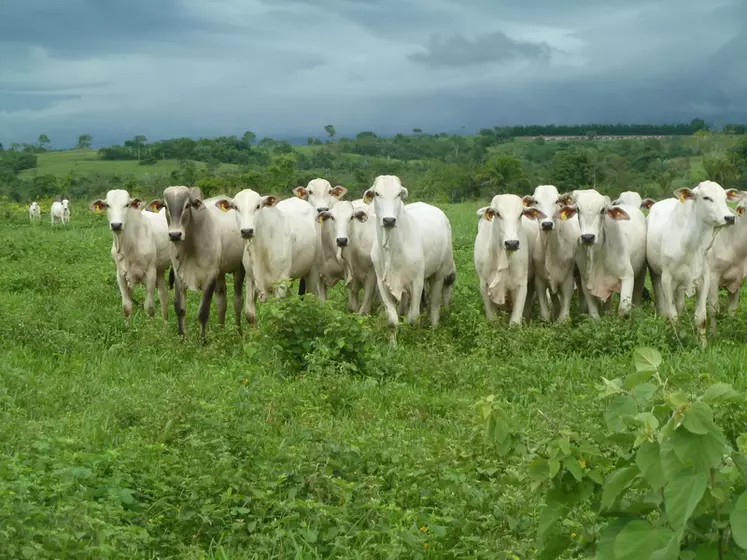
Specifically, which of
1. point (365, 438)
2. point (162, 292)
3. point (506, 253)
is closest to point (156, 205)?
A: point (162, 292)

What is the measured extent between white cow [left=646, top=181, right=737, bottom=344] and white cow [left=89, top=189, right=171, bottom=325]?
651 cm

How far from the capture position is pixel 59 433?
653cm

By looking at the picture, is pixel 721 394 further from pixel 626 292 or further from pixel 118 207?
pixel 118 207

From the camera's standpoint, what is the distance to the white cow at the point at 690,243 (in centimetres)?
1117

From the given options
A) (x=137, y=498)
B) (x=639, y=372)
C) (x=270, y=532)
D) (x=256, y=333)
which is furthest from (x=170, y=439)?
(x=639, y=372)

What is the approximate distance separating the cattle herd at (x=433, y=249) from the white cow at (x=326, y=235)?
4 centimetres

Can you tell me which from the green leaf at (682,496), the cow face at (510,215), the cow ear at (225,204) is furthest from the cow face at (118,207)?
the green leaf at (682,496)

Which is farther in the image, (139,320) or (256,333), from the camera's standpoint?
(139,320)

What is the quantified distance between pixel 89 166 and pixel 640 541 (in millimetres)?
106589

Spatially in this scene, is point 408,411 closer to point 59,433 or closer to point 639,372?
point 59,433

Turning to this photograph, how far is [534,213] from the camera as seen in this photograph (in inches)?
458

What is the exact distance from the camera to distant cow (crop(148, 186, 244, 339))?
11.8m

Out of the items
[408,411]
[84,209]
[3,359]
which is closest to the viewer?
[408,411]

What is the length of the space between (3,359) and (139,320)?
3.27 m
